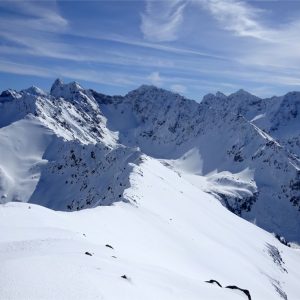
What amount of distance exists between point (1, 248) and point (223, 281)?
105ft

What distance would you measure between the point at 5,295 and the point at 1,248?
33.6 ft

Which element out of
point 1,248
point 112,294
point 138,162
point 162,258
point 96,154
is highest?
point 112,294

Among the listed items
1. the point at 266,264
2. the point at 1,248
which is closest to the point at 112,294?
the point at 1,248

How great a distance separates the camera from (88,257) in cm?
2952

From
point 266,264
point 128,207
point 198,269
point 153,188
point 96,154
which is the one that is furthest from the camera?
point 96,154

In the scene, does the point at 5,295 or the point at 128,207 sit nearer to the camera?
the point at 5,295

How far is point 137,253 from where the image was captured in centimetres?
4500

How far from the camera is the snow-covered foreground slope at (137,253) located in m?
23.8

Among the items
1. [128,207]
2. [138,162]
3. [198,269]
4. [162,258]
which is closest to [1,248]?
[162,258]

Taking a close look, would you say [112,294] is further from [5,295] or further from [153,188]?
[153,188]

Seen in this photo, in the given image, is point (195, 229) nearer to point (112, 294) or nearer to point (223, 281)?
point (223, 281)

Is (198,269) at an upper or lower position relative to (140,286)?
lower

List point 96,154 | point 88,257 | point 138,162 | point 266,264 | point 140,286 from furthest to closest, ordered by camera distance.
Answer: point 96,154 → point 138,162 → point 266,264 → point 88,257 → point 140,286

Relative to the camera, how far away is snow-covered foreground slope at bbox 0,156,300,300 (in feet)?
78.2
